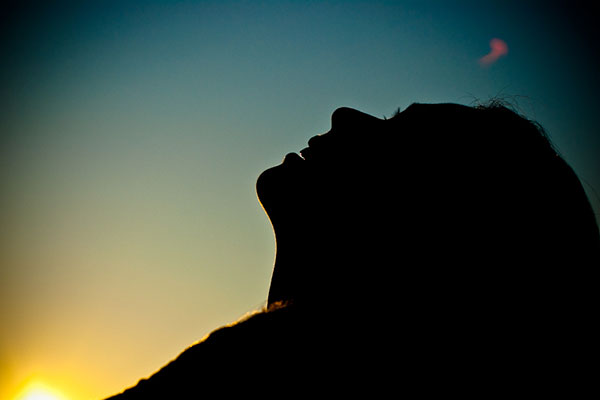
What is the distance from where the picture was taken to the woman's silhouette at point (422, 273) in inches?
22.0

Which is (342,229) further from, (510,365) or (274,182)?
(510,365)

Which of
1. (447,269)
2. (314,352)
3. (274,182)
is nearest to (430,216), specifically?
(447,269)

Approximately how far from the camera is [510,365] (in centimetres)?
67

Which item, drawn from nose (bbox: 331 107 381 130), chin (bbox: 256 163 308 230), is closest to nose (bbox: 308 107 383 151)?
nose (bbox: 331 107 381 130)

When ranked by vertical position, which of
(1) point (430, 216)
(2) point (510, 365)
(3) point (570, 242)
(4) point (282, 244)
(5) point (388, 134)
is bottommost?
(2) point (510, 365)

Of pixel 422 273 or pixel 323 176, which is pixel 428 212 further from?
pixel 323 176

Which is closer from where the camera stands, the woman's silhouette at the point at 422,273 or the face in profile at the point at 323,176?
the woman's silhouette at the point at 422,273

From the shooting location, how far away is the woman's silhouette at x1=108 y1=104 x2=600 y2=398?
56cm

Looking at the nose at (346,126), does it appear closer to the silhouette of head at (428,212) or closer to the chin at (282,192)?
the silhouette of head at (428,212)

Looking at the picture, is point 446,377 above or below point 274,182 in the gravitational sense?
below

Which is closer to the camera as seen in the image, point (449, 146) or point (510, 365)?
point (510, 365)

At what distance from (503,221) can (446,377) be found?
42 cm

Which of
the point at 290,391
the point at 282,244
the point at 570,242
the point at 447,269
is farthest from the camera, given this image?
the point at 282,244

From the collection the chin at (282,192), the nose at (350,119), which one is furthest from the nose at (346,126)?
the chin at (282,192)
